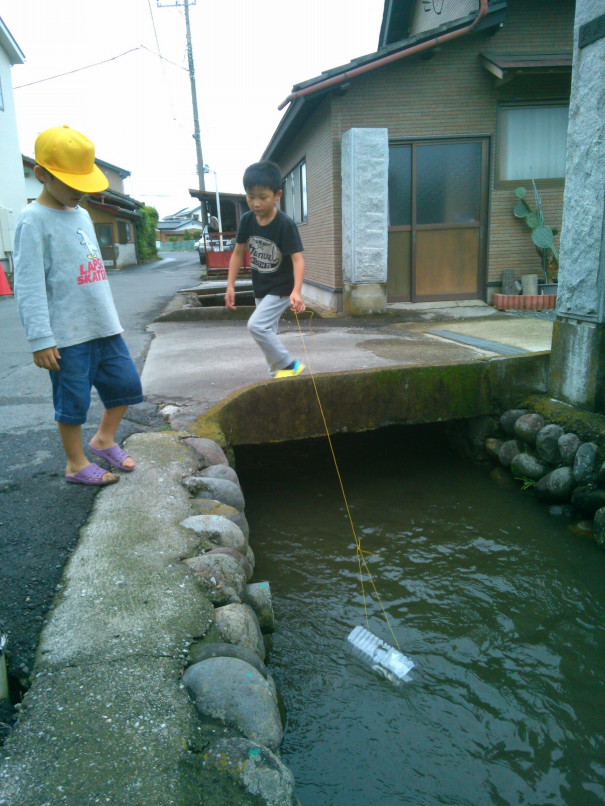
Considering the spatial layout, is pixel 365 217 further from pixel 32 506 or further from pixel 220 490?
pixel 32 506

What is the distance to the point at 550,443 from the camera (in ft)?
15.3

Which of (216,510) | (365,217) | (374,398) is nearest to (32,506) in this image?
(216,510)

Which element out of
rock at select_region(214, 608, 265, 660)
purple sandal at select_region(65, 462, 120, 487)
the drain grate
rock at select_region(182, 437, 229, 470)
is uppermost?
the drain grate

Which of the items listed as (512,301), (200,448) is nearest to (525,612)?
(200,448)

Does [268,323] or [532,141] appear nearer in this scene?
[268,323]

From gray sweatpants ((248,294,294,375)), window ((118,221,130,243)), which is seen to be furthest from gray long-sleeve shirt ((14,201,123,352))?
window ((118,221,130,243))

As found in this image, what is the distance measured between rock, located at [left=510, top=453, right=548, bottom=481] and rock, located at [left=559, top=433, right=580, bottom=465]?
230mm

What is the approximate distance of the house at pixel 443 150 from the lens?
8.16 metres

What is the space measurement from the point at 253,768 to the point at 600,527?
3.33 metres

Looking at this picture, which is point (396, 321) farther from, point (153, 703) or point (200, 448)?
point (153, 703)

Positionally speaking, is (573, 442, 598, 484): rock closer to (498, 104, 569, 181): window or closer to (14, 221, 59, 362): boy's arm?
(14, 221, 59, 362): boy's arm

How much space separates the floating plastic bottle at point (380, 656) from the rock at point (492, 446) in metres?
2.58

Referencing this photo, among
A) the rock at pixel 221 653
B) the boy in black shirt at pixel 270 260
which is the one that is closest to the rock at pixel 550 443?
the boy in black shirt at pixel 270 260

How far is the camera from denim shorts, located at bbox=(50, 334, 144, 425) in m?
2.82
